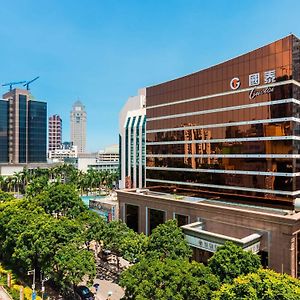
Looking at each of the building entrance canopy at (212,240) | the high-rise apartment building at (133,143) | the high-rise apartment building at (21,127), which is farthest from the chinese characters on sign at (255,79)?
the high-rise apartment building at (21,127)

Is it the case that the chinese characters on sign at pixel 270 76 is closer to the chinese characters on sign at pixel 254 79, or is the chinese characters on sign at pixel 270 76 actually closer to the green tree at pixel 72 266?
the chinese characters on sign at pixel 254 79

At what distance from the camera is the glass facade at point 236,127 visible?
3459cm

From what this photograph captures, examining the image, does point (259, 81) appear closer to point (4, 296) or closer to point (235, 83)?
point (235, 83)

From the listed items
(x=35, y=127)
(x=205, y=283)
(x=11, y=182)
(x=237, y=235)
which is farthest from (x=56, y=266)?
(x=35, y=127)

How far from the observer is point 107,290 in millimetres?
33500

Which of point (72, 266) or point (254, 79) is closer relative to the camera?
point (72, 266)

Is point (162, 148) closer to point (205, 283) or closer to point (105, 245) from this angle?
point (105, 245)

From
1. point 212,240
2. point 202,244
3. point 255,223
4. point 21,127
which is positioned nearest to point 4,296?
point 202,244

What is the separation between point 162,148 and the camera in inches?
2140

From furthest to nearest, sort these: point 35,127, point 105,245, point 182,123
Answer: point 35,127, point 182,123, point 105,245

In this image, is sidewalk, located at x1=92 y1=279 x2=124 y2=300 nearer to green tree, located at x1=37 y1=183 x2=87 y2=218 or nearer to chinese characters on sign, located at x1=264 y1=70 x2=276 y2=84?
green tree, located at x1=37 y1=183 x2=87 y2=218

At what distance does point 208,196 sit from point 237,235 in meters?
10.4

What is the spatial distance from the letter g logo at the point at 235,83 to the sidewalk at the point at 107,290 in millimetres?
29791

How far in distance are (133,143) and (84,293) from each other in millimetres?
55157
